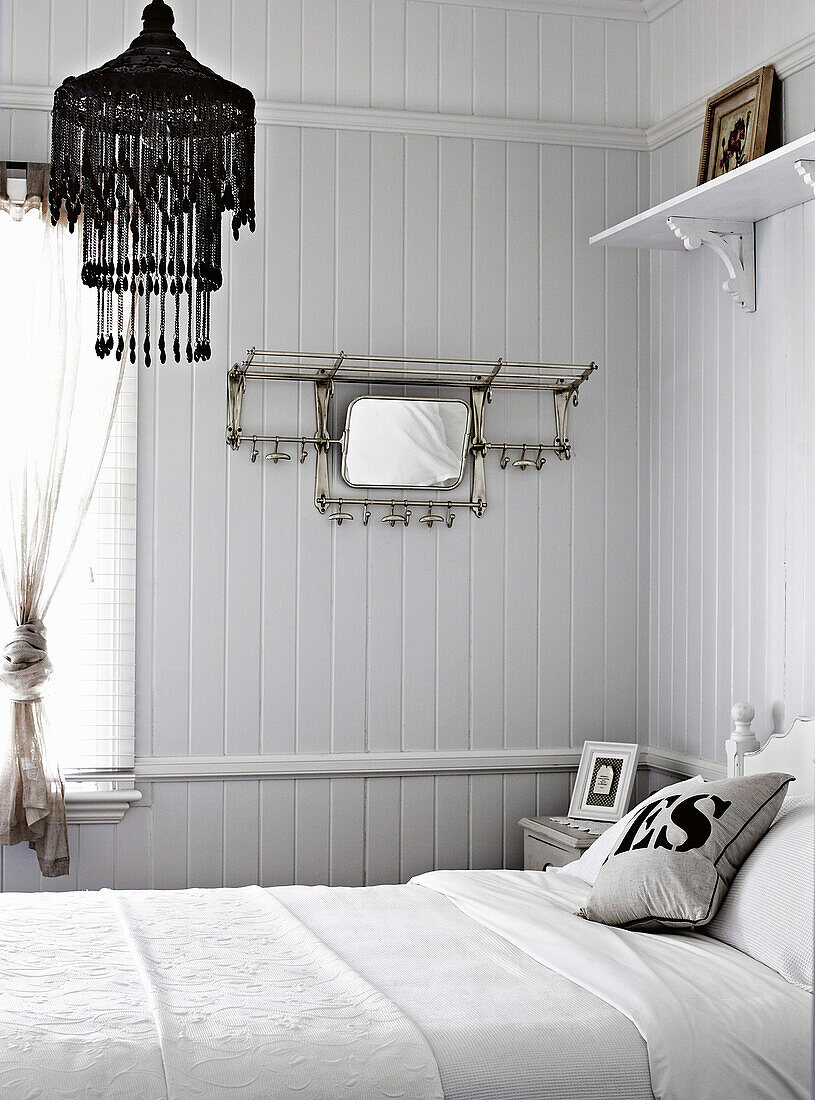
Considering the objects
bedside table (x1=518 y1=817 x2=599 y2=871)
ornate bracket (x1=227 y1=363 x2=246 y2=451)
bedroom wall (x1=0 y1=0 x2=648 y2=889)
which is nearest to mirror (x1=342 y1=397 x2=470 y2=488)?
bedroom wall (x1=0 y1=0 x2=648 y2=889)

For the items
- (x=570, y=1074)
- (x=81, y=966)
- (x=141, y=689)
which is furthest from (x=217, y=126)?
(x=141, y=689)

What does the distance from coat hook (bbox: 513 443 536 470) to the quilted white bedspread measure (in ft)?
5.63

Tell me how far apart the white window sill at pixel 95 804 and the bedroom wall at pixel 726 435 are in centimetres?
160

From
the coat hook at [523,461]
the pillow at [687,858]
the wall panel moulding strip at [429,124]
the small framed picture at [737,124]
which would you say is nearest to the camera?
the pillow at [687,858]

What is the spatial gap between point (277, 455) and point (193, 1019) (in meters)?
1.95

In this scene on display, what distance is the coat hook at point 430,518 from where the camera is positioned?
12.2 feet

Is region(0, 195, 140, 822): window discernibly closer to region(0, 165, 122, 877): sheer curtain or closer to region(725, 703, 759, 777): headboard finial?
region(0, 165, 122, 877): sheer curtain

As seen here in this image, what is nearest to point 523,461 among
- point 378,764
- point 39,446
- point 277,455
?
point 277,455

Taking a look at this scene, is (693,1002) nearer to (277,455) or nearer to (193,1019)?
(193,1019)

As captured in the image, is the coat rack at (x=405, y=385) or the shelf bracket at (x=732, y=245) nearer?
the shelf bracket at (x=732, y=245)

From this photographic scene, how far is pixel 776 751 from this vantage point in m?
3.01

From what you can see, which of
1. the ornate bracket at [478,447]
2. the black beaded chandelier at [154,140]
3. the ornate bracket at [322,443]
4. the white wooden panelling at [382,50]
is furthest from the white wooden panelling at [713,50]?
the black beaded chandelier at [154,140]

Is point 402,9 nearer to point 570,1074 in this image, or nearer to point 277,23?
point 277,23

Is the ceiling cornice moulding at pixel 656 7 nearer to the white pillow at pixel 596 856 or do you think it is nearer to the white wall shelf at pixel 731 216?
the white wall shelf at pixel 731 216
